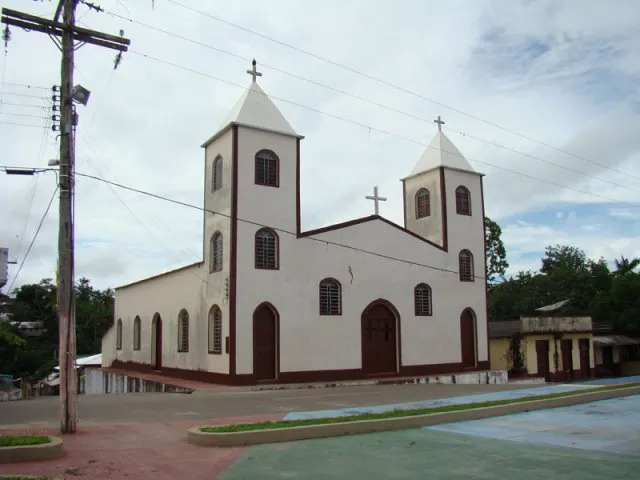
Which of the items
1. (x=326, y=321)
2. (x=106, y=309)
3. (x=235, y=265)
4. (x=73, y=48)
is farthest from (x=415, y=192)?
(x=106, y=309)

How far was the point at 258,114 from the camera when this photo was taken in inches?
910

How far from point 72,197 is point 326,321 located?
1328cm

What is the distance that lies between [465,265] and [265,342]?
10.7 meters

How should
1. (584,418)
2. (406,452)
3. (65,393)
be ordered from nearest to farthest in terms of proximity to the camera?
1. (406,452)
2. (65,393)
3. (584,418)

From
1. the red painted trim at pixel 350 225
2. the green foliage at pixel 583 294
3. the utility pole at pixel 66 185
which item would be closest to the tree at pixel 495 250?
the green foliage at pixel 583 294

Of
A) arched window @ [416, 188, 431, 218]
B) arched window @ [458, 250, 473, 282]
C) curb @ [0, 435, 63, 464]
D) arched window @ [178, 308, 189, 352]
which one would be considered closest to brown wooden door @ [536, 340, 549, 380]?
arched window @ [458, 250, 473, 282]

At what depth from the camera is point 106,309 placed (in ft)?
200

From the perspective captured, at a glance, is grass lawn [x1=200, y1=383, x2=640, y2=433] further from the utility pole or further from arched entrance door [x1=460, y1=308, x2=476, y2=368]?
arched entrance door [x1=460, y1=308, x2=476, y2=368]

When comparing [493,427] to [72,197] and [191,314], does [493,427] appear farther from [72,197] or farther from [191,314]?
[191,314]

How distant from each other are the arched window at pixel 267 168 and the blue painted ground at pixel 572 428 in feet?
40.7

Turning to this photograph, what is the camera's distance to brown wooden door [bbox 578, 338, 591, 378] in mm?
33875

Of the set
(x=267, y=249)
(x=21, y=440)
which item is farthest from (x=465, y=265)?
(x=21, y=440)

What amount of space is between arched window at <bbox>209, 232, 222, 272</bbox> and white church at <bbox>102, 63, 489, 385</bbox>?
0.04 meters

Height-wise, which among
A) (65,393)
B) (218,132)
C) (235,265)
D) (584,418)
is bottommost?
(584,418)
